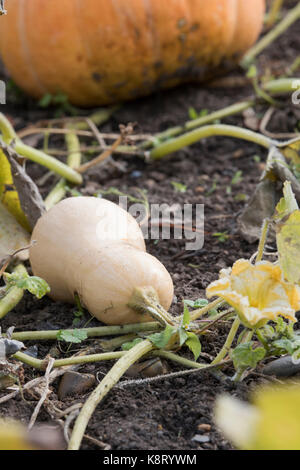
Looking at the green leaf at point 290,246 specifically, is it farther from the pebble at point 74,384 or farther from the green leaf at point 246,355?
the pebble at point 74,384

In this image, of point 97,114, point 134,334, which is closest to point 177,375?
point 134,334

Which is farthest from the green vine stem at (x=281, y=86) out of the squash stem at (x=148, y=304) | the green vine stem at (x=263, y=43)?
the squash stem at (x=148, y=304)

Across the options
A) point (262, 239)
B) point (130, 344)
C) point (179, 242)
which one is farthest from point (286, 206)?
point (179, 242)

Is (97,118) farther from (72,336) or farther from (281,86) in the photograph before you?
(72,336)

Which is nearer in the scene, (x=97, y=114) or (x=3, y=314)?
(x=3, y=314)

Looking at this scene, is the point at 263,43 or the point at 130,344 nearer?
the point at 130,344

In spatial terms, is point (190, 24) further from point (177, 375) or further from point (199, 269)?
point (177, 375)

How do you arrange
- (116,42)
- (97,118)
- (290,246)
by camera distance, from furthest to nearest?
(97,118) → (116,42) → (290,246)
